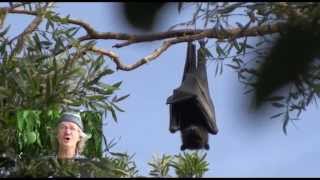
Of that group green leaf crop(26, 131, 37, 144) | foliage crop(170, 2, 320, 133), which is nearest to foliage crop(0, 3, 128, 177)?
green leaf crop(26, 131, 37, 144)

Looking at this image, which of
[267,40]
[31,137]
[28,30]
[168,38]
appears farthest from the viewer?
[28,30]

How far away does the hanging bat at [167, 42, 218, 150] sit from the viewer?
2.77 metres

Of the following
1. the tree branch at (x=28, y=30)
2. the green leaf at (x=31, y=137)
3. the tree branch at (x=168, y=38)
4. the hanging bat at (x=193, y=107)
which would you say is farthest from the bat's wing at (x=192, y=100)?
the tree branch at (x=28, y=30)

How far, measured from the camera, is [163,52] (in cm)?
286

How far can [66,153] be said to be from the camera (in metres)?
2.47

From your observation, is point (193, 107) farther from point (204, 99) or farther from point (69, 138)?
point (69, 138)

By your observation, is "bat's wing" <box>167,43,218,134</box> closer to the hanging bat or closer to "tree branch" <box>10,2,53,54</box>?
the hanging bat

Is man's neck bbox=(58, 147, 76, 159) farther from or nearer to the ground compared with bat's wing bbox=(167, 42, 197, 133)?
nearer to the ground

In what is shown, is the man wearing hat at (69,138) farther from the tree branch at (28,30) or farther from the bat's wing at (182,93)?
the tree branch at (28,30)

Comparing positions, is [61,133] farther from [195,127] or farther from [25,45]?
[25,45]

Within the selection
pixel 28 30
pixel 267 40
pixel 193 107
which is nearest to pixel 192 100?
pixel 193 107

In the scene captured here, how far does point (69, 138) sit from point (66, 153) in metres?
0.07

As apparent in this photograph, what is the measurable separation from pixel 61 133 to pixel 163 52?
0.62 m

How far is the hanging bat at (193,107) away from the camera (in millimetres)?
2766
